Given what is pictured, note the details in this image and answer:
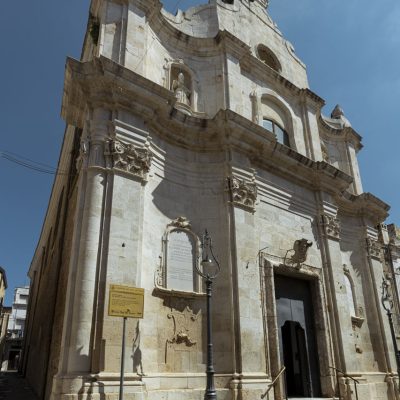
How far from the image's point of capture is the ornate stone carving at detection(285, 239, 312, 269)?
12.9m

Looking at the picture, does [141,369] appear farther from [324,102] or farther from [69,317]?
[324,102]

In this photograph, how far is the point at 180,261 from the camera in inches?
420

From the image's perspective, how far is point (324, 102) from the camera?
18.0m

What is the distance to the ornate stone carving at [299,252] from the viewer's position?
1290 centimetres

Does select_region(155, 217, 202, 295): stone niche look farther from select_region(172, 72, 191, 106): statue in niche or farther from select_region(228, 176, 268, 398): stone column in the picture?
select_region(172, 72, 191, 106): statue in niche

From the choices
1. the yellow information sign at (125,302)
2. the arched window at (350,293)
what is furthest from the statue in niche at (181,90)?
the arched window at (350,293)

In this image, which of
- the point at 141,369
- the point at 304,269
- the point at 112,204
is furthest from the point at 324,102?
the point at 141,369

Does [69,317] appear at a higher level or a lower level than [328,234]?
lower

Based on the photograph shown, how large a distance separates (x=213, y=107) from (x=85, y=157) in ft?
18.3

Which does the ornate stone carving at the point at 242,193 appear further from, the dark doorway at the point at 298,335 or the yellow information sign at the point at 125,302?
the yellow information sign at the point at 125,302

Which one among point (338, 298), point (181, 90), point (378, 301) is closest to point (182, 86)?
point (181, 90)

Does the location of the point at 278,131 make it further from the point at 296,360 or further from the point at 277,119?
the point at 296,360

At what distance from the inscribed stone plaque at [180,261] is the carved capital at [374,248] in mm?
9518

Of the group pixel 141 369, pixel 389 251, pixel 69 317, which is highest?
pixel 389 251
